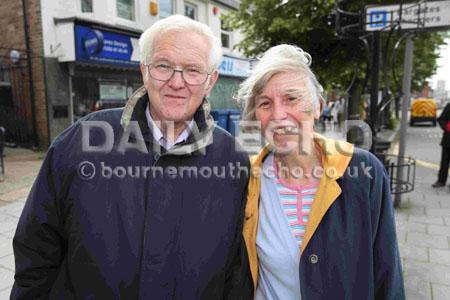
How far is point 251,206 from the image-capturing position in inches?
70.1

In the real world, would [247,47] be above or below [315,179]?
above

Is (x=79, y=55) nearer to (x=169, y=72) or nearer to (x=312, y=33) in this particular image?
(x=312, y=33)

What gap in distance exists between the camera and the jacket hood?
1679 mm

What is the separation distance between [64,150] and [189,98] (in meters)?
0.62

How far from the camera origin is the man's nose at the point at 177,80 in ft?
5.71

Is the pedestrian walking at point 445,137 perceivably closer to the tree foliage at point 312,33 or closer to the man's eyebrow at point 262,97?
the tree foliage at point 312,33

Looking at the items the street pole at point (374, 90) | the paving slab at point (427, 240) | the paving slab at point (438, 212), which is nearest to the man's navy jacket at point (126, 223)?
the street pole at point (374, 90)

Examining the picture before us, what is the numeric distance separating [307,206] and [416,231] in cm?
386

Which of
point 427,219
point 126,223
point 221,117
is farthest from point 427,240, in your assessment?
point 221,117

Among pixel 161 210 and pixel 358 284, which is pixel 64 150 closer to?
pixel 161 210

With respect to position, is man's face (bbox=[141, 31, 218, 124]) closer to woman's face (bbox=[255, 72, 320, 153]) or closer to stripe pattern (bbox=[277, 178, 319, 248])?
woman's face (bbox=[255, 72, 320, 153])

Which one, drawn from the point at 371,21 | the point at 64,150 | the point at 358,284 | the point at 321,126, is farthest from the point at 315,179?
the point at 321,126

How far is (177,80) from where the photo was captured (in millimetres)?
1749

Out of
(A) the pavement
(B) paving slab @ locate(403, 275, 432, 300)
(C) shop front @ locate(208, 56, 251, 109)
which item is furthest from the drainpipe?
(B) paving slab @ locate(403, 275, 432, 300)
